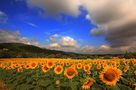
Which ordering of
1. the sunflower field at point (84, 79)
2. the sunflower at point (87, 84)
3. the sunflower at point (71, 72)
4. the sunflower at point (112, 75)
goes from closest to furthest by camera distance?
the sunflower at point (112, 75)
the sunflower field at point (84, 79)
the sunflower at point (87, 84)
the sunflower at point (71, 72)

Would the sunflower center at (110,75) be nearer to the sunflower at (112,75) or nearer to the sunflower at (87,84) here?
the sunflower at (112,75)

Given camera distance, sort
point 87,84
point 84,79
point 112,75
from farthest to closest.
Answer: point 84,79
point 87,84
point 112,75

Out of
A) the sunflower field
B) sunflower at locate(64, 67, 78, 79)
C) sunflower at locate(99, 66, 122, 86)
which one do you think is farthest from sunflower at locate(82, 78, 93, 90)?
sunflower at locate(99, 66, 122, 86)

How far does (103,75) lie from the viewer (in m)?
7.34

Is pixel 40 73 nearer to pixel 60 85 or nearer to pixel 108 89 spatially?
pixel 60 85

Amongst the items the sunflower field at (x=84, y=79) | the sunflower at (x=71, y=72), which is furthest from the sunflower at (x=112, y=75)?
the sunflower at (x=71, y=72)

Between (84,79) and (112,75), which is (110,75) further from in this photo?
(84,79)

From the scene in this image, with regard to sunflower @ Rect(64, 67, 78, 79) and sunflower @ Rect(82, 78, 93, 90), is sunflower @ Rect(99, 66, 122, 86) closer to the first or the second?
sunflower @ Rect(82, 78, 93, 90)

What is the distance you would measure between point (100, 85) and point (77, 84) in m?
1.27

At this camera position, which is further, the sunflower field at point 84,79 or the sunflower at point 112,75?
the sunflower field at point 84,79

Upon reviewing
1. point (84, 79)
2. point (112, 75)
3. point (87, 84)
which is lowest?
point (87, 84)

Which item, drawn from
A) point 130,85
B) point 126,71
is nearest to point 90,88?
point 130,85

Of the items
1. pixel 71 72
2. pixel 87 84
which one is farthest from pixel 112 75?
pixel 71 72

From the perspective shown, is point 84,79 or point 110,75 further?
point 84,79
